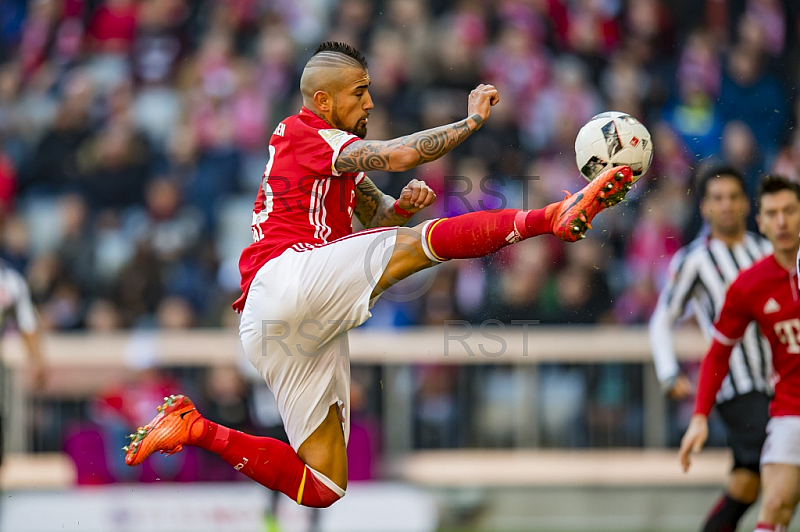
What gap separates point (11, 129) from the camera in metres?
13.1

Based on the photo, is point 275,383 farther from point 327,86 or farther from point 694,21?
point 694,21

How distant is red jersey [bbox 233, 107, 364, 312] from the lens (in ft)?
18.7

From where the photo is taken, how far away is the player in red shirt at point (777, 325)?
6297 millimetres

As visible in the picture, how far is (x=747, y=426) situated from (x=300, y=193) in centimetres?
312

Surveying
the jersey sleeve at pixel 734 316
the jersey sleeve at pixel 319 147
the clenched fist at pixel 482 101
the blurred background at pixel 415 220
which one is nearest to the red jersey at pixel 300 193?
the jersey sleeve at pixel 319 147

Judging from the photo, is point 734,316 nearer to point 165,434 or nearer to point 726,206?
point 726,206

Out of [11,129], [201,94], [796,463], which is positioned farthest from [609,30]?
[796,463]

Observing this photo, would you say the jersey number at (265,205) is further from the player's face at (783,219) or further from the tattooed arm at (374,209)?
the player's face at (783,219)

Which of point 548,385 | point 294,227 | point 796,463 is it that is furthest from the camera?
point 548,385

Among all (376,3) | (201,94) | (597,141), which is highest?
(376,3)

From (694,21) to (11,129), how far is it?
7.47 metres

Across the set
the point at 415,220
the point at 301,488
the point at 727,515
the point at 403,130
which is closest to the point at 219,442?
the point at 301,488

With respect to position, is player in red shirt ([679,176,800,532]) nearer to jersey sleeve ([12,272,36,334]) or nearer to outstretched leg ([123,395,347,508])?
outstretched leg ([123,395,347,508])

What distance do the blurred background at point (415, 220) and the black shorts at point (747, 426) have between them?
2315 millimetres
